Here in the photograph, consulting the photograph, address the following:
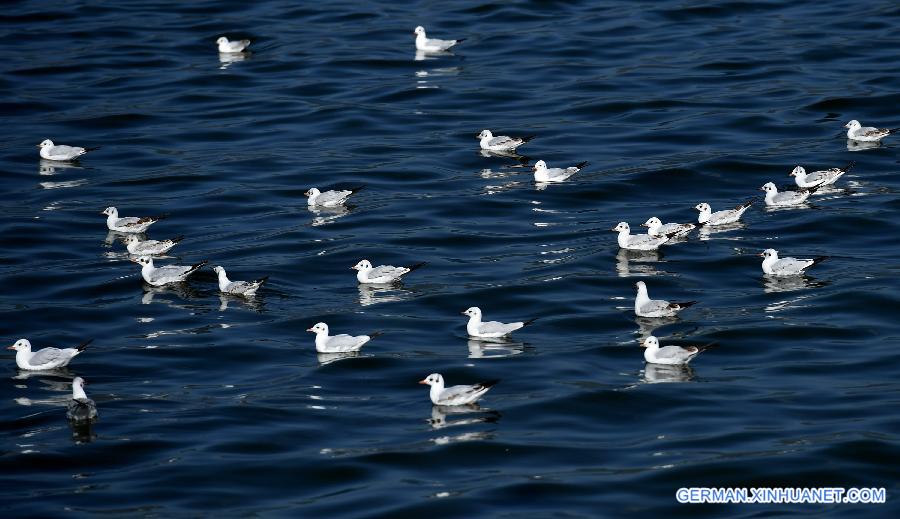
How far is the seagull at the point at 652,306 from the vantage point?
27.2m

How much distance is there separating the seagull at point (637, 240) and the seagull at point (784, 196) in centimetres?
416

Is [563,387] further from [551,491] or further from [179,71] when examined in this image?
[179,71]

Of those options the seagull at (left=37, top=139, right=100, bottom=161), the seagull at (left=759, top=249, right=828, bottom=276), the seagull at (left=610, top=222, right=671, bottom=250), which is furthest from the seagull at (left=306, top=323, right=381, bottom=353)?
the seagull at (left=37, top=139, right=100, bottom=161)

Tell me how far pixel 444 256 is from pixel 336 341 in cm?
656

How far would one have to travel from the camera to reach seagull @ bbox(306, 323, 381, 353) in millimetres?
26172

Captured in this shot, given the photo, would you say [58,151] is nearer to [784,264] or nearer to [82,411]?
[82,411]

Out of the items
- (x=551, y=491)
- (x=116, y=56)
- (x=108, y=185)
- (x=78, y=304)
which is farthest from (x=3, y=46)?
(x=551, y=491)

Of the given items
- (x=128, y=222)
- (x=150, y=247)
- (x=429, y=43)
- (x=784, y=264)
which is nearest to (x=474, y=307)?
(x=784, y=264)

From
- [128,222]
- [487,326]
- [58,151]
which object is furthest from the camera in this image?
[58,151]

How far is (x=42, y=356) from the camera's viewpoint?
2605 cm

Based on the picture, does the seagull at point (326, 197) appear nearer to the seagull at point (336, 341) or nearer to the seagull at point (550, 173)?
the seagull at point (550, 173)

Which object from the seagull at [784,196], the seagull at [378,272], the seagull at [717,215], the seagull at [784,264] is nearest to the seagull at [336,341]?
the seagull at [378,272]

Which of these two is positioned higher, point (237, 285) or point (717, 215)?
point (717, 215)

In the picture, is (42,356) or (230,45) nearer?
(42,356)
